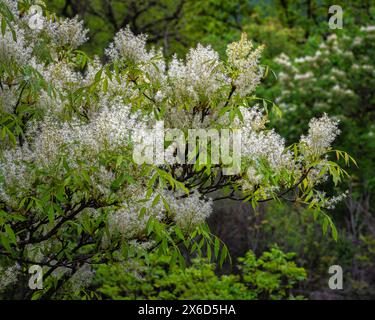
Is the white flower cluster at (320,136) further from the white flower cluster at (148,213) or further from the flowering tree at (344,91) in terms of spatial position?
the flowering tree at (344,91)

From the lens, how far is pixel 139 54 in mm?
4195

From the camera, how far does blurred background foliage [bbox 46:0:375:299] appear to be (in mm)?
7719

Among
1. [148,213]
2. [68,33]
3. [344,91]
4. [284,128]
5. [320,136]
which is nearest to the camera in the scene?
[148,213]

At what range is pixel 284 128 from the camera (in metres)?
15.2

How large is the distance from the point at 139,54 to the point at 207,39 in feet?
48.5

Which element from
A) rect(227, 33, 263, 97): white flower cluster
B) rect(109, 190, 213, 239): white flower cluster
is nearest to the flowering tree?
rect(227, 33, 263, 97): white flower cluster

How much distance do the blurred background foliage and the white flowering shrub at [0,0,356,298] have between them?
2.47ft

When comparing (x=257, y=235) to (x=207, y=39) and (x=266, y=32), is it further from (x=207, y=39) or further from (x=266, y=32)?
(x=266, y=32)

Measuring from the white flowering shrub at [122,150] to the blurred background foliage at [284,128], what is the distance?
75cm

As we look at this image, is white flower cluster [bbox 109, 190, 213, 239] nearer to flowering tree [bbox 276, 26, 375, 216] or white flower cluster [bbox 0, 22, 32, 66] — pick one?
white flower cluster [bbox 0, 22, 32, 66]

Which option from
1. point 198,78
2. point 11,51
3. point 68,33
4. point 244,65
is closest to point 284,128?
point 68,33

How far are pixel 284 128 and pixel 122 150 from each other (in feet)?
39.9

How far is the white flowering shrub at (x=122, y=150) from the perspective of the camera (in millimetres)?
3410
